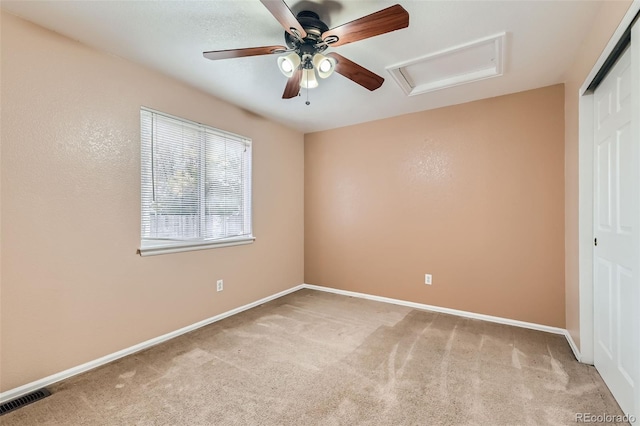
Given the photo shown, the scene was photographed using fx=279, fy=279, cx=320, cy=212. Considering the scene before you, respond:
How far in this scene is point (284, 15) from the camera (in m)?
1.42

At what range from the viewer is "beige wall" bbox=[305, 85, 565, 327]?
2803mm

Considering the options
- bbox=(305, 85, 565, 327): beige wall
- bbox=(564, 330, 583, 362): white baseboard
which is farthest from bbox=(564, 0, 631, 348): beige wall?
bbox=(305, 85, 565, 327): beige wall

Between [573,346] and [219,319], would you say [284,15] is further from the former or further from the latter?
[573,346]

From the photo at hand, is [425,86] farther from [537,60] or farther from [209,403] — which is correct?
[209,403]

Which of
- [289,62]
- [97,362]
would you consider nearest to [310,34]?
[289,62]

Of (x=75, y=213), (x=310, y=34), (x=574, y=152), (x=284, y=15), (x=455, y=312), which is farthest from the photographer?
(x=455, y=312)

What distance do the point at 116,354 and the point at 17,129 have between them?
69.9 inches

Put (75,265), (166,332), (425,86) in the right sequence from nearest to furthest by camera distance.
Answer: (75,265)
(166,332)
(425,86)

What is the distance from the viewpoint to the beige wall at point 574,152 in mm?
1841

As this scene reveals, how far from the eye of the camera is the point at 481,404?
172cm

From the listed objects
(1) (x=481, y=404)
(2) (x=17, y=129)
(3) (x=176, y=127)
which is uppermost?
(3) (x=176, y=127)

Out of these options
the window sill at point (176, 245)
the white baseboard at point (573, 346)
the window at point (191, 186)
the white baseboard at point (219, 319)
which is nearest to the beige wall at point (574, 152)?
the white baseboard at point (573, 346)

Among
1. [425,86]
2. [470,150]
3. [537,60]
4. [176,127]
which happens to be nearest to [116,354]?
[176,127]

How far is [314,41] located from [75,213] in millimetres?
2104
